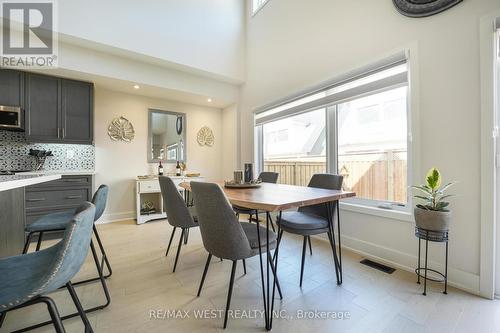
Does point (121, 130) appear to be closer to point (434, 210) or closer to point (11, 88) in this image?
point (11, 88)

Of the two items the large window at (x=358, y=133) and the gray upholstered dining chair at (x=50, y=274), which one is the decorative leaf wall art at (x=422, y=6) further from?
the gray upholstered dining chair at (x=50, y=274)

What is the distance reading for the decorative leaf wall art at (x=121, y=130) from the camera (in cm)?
377

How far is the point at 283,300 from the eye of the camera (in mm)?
1555

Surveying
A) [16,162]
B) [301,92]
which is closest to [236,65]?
[301,92]

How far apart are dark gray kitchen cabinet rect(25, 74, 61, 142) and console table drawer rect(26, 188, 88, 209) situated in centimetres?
74

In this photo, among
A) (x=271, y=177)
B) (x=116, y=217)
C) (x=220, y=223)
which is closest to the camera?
(x=220, y=223)

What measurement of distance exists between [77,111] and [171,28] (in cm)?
193

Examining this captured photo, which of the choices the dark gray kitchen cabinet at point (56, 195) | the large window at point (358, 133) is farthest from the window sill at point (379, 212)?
the dark gray kitchen cabinet at point (56, 195)

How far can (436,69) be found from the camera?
5.86 feet

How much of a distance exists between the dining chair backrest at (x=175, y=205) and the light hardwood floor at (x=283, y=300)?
481mm

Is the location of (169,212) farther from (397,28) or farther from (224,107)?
(224,107)

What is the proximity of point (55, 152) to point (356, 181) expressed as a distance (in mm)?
4397

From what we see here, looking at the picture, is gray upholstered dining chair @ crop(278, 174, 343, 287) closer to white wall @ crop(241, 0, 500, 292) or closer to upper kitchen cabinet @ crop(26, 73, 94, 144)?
white wall @ crop(241, 0, 500, 292)

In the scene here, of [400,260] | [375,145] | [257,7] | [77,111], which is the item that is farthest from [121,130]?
[400,260]
